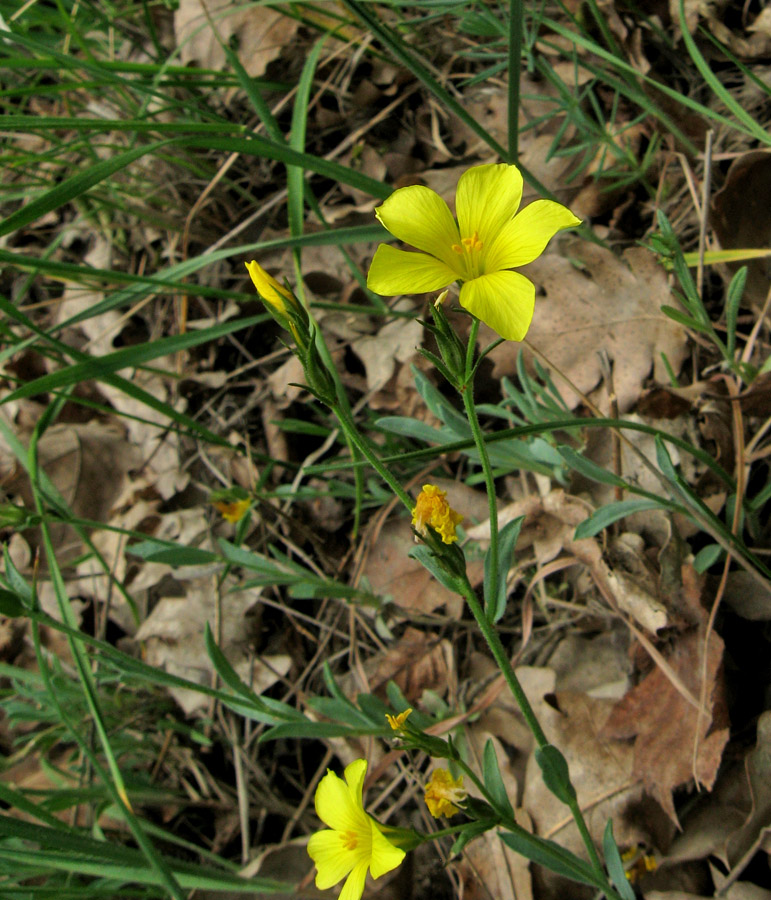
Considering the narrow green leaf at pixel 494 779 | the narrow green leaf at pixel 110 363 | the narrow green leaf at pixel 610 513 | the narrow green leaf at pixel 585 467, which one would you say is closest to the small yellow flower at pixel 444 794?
the narrow green leaf at pixel 494 779

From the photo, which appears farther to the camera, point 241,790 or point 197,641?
point 197,641

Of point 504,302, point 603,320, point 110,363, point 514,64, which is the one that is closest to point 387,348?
point 603,320

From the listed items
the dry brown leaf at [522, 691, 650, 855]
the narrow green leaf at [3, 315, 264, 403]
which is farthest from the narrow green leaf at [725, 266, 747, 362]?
the narrow green leaf at [3, 315, 264, 403]

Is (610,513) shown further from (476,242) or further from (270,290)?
(270,290)

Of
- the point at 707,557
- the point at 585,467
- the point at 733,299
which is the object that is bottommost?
the point at 707,557

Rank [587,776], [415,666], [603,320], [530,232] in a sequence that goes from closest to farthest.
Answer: [530,232] < [587,776] < [603,320] < [415,666]

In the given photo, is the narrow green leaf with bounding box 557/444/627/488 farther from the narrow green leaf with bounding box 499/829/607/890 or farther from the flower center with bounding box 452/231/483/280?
the narrow green leaf with bounding box 499/829/607/890

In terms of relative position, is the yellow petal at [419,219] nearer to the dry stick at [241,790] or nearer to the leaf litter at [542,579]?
the leaf litter at [542,579]

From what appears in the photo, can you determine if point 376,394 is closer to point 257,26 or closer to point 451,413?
point 451,413

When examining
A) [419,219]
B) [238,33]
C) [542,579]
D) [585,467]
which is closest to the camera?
[419,219]
